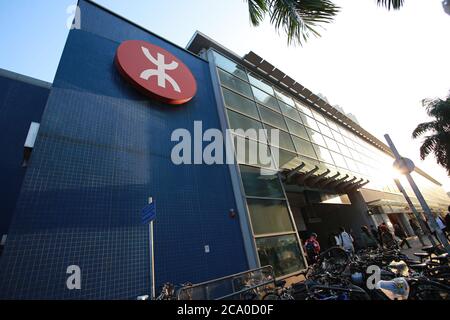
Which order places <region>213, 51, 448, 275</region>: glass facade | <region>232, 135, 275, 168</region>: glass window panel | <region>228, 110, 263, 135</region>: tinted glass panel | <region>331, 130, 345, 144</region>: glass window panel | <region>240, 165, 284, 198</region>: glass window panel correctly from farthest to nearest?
<region>331, 130, 345, 144</region>: glass window panel < <region>228, 110, 263, 135</region>: tinted glass panel < <region>232, 135, 275, 168</region>: glass window panel < <region>240, 165, 284, 198</region>: glass window panel < <region>213, 51, 448, 275</region>: glass facade

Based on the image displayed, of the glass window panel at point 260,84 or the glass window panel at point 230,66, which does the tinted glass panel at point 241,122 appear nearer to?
the glass window panel at point 230,66

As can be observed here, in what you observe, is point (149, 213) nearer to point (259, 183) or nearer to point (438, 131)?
point (259, 183)

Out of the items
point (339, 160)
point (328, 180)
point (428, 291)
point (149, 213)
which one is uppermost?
point (339, 160)

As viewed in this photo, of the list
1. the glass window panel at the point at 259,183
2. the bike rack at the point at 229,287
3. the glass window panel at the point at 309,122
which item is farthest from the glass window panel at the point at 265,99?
the bike rack at the point at 229,287

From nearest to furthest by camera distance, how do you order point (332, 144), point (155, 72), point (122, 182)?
1. point (122, 182)
2. point (155, 72)
3. point (332, 144)

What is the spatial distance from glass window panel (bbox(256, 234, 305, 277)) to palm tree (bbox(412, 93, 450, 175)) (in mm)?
13334

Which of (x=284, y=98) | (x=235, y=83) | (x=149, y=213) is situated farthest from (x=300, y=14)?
(x=284, y=98)

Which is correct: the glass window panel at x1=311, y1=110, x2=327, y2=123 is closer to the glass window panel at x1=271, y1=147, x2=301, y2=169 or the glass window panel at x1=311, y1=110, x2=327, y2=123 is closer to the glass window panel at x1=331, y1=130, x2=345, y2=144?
the glass window panel at x1=331, y1=130, x2=345, y2=144

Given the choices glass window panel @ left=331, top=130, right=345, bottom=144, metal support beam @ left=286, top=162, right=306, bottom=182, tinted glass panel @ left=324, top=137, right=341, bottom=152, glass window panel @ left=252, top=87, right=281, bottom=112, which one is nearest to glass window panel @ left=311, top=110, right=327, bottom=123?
glass window panel @ left=331, top=130, right=345, bottom=144

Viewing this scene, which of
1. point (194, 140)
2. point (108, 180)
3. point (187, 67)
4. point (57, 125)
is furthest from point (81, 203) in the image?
point (187, 67)

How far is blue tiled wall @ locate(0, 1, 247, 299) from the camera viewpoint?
3668 mm

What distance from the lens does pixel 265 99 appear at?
12.2 m

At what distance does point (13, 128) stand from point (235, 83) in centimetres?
907

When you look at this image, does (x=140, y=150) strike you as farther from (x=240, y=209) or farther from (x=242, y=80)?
(x=242, y=80)
